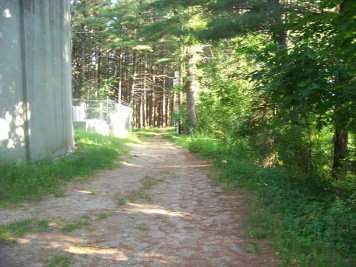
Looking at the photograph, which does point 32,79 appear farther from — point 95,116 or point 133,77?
point 133,77

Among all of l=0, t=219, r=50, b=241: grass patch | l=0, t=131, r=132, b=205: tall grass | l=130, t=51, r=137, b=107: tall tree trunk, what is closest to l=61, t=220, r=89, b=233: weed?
l=0, t=219, r=50, b=241: grass patch

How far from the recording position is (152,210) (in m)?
6.56

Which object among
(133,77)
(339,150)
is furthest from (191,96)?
(339,150)

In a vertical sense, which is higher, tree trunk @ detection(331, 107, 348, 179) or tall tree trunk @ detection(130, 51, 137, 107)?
tall tree trunk @ detection(130, 51, 137, 107)

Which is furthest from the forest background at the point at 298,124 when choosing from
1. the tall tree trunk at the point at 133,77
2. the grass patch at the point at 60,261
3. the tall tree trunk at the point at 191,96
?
the tall tree trunk at the point at 133,77

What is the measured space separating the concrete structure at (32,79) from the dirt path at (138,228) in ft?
7.22

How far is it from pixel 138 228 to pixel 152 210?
106 cm

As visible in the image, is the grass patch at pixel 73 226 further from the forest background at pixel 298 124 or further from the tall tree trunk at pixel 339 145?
the tall tree trunk at pixel 339 145

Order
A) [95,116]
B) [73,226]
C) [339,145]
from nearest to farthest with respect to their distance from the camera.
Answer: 1. [73,226]
2. [339,145]
3. [95,116]

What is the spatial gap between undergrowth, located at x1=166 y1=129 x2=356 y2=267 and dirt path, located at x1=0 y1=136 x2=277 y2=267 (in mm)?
299

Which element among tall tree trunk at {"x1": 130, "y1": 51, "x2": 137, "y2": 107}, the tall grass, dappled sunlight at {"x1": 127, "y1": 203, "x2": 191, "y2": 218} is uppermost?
tall tree trunk at {"x1": 130, "y1": 51, "x2": 137, "y2": 107}

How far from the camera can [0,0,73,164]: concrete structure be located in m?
8.66

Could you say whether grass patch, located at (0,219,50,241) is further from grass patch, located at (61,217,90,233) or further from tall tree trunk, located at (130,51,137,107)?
tall tree trunk, located at (130,51,137,107)

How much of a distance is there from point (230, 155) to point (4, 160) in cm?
710
